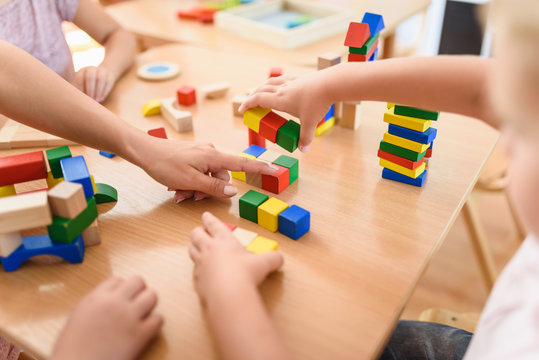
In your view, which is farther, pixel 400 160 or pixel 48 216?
pixel 400 160

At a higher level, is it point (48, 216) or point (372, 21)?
point (372, 21)

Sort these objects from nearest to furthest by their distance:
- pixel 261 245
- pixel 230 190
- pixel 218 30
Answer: pixel 261 245 → pixel 230 190 → pixel 218 30

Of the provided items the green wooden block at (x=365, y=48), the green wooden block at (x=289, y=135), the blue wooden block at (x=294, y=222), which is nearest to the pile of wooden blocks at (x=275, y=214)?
the blue wooden block at (x=294, y=222)

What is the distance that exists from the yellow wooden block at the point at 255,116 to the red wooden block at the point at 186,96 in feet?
0.78

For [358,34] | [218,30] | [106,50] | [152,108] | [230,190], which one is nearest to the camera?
[230,190]

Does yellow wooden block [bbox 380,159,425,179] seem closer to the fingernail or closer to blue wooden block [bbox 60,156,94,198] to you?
the fingernail

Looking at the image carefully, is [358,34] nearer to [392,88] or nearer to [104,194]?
[392,88]

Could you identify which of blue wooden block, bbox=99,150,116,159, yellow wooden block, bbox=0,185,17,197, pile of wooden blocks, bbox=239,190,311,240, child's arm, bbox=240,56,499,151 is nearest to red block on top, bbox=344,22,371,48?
child's arm, bbox=240,56,499,151

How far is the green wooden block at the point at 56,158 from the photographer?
2.07ft

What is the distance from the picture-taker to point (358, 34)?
0.76 meters

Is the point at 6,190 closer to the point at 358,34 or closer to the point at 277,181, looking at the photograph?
the point at 277,181

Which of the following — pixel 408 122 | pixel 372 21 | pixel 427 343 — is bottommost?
pixel 427 343

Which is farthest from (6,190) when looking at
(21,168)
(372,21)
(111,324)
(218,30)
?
(218,30)

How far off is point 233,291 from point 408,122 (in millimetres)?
383
